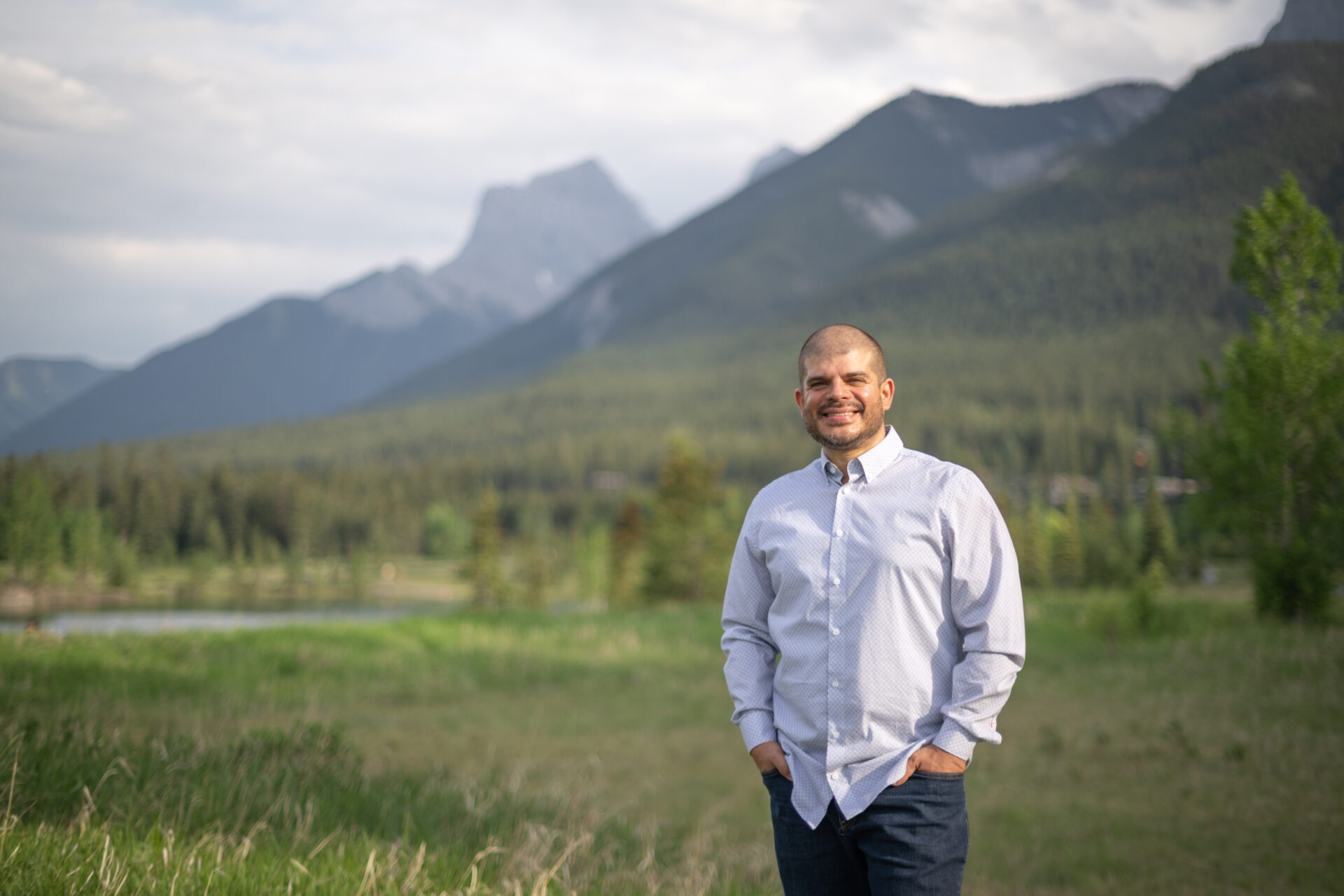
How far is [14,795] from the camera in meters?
4.21

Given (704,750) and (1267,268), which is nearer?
(704,750)

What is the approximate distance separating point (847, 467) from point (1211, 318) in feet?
568

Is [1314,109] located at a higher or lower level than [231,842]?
higher

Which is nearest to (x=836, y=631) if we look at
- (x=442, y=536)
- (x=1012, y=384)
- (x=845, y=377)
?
(x=845, y=377)

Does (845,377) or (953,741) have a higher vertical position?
(845,377)

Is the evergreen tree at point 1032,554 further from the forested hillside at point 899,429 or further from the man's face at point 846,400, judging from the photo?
the man's face at point 846,400

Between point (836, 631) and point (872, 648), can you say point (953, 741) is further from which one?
point (836, 631)

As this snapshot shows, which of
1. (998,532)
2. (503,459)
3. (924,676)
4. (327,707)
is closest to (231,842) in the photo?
(924,676)

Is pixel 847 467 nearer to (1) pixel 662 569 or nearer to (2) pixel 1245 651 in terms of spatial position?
(2) pixel 1245 651

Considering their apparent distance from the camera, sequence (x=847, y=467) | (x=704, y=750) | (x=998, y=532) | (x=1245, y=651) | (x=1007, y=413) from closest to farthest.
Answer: (x=998, y=532) < (x=847, y=467) < (x=704, y=750) < (x=1245, y=651) < (x=1007, y=413)

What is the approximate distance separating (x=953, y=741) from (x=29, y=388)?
17.4 m

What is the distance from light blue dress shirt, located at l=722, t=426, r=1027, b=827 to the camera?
2549 mm

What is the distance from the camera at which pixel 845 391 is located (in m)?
2.75

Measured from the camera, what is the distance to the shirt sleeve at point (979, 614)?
253cm
